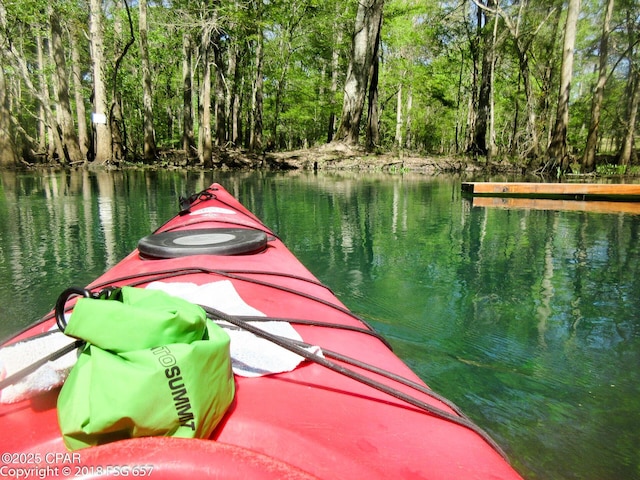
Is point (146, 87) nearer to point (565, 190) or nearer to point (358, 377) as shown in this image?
point (565, 190)

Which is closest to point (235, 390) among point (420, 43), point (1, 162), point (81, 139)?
point (1, 162)

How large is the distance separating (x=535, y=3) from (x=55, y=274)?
21.7 meters

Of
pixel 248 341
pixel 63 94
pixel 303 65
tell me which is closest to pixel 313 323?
pixel 248 341

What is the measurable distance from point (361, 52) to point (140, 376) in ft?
57.1

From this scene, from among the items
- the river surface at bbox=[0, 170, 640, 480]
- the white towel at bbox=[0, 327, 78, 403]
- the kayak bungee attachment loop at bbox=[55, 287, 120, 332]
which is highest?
the kayak bungee attachment loop at bbox=[55, 287, 120, 332]

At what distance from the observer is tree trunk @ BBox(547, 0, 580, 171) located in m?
14.1

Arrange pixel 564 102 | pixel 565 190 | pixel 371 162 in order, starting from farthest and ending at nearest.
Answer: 1. pixel 371 162
2. pixel 564 102
3. pixel 565 190

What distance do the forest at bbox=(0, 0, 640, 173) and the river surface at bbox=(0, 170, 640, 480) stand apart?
950 cm

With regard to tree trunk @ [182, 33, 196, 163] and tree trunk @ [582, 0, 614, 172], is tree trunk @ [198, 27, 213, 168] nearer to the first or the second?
tree trunk @ [182, 33, 196, 163]

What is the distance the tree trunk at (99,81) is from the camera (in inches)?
573

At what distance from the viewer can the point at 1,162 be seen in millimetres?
15672

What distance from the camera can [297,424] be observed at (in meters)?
1.02

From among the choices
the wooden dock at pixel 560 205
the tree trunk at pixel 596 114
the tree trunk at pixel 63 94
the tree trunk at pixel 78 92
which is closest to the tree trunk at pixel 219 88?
the tree trunk at pixel 63 94

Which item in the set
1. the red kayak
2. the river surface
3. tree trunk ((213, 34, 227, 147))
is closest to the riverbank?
tree trunk ((213, 34, 227, 147))
